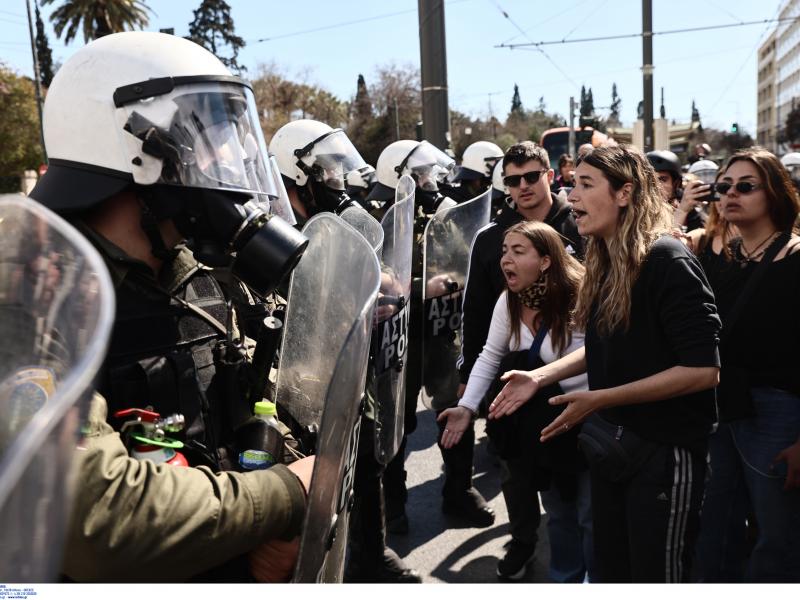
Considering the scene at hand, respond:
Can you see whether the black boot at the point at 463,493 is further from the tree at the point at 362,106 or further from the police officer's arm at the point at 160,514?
the tree at the point at 362,106

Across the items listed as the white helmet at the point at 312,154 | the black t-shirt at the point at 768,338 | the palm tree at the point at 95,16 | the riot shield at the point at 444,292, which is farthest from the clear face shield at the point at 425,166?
the palm tree at the point at 95,16

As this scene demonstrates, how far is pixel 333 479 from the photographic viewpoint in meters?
1.32

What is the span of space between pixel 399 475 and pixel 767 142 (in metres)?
97.6

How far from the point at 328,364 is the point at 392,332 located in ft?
3.01

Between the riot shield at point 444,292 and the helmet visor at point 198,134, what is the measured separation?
6.48 ft

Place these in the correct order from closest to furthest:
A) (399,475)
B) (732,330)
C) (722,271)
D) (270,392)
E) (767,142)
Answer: (270,392) → (732,330) → (722,271) → (399,475) → (767,142)

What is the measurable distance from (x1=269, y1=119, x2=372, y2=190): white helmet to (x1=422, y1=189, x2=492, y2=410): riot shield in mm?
645

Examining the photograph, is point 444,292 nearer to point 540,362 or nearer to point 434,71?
point 540,362

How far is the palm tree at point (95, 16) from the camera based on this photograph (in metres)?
25.0

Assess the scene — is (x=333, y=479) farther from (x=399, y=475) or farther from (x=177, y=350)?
(x=399, y=475)

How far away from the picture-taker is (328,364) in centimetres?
168

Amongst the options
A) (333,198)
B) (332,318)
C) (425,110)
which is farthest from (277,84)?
(332,318)

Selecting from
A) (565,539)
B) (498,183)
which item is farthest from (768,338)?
(498,183)

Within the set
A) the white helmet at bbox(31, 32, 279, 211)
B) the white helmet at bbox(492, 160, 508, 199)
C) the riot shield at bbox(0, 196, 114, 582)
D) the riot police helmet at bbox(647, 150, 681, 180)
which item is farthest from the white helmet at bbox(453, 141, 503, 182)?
the riot shield at bbox(0, 196, 114, 582)
